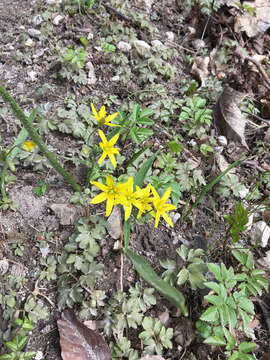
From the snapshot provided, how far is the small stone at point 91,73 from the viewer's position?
2.66 metres

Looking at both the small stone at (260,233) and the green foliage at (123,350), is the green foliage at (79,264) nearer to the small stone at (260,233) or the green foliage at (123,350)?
the green foliage at (123,350)

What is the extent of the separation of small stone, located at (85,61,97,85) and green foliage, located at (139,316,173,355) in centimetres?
195

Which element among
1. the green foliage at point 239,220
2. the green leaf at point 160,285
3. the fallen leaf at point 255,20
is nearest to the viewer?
the green leaf at point 160,285

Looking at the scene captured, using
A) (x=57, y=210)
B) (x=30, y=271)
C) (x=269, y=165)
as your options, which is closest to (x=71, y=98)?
(x=57, y=210)

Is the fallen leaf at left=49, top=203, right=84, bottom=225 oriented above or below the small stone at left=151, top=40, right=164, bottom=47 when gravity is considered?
below

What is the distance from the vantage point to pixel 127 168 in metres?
2.14

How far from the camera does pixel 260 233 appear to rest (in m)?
2.26

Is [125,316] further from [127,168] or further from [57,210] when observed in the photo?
[127,168]

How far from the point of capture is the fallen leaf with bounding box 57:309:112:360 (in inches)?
63.6

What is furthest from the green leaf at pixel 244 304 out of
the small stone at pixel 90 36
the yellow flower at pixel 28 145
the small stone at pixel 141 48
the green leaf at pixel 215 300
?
the small stone at pixel 90 36

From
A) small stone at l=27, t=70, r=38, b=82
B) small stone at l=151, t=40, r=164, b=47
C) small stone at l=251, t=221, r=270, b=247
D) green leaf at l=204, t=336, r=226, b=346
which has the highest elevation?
small stone at l=151, t=40, r=164, b=47

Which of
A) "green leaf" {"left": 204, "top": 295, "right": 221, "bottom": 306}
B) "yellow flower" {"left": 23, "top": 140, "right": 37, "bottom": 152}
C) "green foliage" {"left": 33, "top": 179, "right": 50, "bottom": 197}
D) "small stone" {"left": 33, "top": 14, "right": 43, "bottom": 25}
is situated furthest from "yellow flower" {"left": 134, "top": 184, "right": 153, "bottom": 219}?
"small stone" {"left": 33, "top": 14, "right": 43, "bottom": 25}

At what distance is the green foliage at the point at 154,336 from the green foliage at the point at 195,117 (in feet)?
4.97

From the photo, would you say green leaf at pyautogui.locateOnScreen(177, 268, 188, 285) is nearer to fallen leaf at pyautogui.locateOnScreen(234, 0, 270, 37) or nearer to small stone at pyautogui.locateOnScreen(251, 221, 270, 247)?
small stone at pyautogui.locateOnScreen(251, 221, 270, 247)
